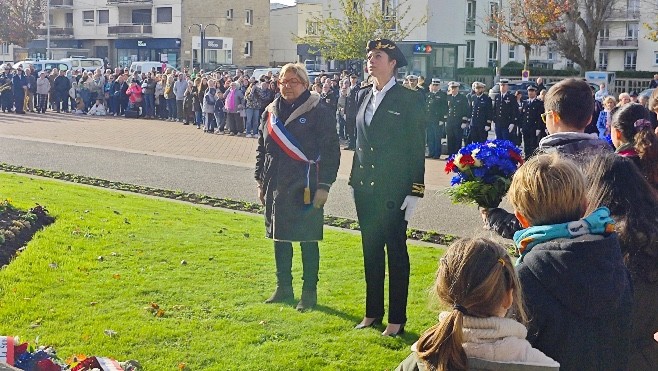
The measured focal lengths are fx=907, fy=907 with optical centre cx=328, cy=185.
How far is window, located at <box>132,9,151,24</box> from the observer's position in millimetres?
78125

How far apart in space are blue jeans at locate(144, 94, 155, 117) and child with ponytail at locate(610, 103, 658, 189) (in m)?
31.2

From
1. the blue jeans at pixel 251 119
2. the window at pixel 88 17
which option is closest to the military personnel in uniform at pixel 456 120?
the blue jeans at pixel 251 119

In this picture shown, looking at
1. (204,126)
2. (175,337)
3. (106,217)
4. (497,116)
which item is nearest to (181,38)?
(204,126)

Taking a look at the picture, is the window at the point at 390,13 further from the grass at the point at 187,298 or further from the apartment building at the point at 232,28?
the grass at the point at 187,298

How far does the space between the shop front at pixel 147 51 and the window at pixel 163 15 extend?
171 centimetres

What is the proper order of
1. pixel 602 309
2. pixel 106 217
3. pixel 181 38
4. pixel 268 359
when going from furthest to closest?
1. pixel 181 38
2. pixel 106 217
3. pixel 268 359
4. pixel 602 309

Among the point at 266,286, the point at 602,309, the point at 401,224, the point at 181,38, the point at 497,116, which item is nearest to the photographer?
the point at 602,309

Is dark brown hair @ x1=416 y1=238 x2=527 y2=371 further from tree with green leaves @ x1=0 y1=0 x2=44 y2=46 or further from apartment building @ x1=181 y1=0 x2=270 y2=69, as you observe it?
tree with green leaves @ x1=0 y1=0 x2=44 y2=46

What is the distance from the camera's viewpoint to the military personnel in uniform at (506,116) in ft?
70.4

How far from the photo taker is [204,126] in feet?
96.9

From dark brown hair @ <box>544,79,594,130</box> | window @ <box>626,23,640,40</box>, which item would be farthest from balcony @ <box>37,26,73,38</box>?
dark brown hair @ <box>544,79,594,130</box>

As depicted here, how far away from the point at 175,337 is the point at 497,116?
640 inches

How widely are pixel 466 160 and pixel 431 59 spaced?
48.1 metres

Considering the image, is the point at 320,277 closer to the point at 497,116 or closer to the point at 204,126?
the point at 497,116
